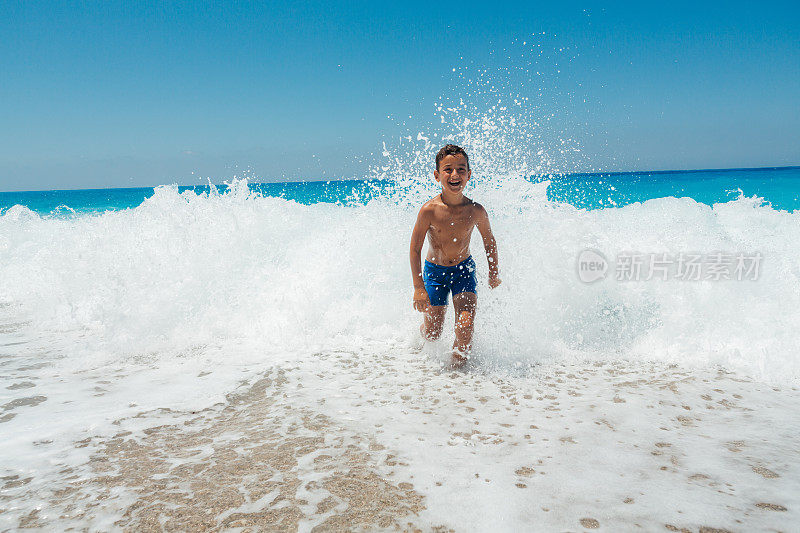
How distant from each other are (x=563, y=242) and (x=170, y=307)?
4239mm

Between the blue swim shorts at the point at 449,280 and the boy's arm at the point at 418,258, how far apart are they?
0.63ft

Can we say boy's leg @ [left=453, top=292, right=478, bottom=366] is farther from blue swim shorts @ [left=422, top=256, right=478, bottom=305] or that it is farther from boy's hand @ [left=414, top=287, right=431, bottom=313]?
boy's hand @ [left=414, top=287, right=431, bottom=313]

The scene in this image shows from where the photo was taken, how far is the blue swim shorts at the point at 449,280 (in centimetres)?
401

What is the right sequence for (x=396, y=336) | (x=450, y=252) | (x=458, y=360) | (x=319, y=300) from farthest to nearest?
(x=319, y=300) < (x=396, y=336) < (x=450, y=252) < (x=458, y=360)

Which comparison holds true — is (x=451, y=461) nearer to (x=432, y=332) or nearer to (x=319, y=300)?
(x=432, y=332)

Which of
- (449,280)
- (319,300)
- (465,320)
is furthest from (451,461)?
(319,300)

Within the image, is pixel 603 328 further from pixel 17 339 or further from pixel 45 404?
pixel 17 339

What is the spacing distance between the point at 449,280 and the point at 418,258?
35cm

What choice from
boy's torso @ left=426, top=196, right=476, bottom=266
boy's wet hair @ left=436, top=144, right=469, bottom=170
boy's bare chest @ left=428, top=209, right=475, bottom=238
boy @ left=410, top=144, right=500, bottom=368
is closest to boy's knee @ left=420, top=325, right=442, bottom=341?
boy @ left=410, top=144, right=500, bottom=368

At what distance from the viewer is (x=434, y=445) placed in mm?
2594

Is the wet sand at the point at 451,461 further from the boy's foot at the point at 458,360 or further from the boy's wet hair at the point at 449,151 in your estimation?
the boy's wet hair at the point at 449,151

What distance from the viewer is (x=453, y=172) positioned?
3.68 m

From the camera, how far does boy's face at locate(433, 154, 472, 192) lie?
3.68 m

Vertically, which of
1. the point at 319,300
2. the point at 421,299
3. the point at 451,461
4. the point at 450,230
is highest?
the point at 450,230
